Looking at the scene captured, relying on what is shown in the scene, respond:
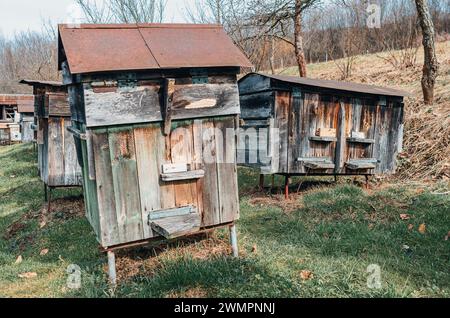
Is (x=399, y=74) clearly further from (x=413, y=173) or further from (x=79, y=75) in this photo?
(x=79, y=75)

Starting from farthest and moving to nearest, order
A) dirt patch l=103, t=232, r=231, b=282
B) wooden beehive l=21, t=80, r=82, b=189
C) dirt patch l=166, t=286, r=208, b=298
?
wooden beehive l=21, t=80, r=82, b=189 → dirt patch l=103, t=232, r=231, b=282 → dirt patch l=166, t=286, r=208, b=298

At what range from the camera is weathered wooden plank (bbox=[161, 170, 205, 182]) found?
14.4 feet

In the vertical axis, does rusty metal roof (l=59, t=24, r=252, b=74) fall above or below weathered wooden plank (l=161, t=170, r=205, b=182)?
above

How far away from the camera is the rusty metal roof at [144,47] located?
4.08m

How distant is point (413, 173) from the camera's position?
341 inches

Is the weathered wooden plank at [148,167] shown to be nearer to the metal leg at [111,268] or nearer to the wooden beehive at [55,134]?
the metal leg at [111,268]

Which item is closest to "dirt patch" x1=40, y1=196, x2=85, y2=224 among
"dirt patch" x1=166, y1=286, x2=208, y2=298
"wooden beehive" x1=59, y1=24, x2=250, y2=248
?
"wooden beehive" x1=59, y1=24, x2=250, y2=248

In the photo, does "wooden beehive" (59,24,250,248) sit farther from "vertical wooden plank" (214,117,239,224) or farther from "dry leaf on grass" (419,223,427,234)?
"dry leaf on grass" (419,223,427,234)

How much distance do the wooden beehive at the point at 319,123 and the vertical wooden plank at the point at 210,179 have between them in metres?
2.75

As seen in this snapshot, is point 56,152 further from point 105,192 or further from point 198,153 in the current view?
point 198,153

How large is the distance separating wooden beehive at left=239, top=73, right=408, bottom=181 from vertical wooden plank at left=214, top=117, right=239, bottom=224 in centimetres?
257

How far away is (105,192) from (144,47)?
5.48ft

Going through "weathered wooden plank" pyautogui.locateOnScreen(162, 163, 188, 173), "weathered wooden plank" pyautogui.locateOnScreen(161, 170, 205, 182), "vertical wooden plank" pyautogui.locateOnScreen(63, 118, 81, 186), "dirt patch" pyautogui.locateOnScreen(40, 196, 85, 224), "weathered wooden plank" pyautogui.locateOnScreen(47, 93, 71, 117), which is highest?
"weathered wooden plank" pyautogui.locateOnScreen(47, 93, 71, 117)

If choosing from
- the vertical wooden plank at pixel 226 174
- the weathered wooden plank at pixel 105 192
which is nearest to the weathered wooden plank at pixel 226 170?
the vertical wooden plank at pixel 226 174
